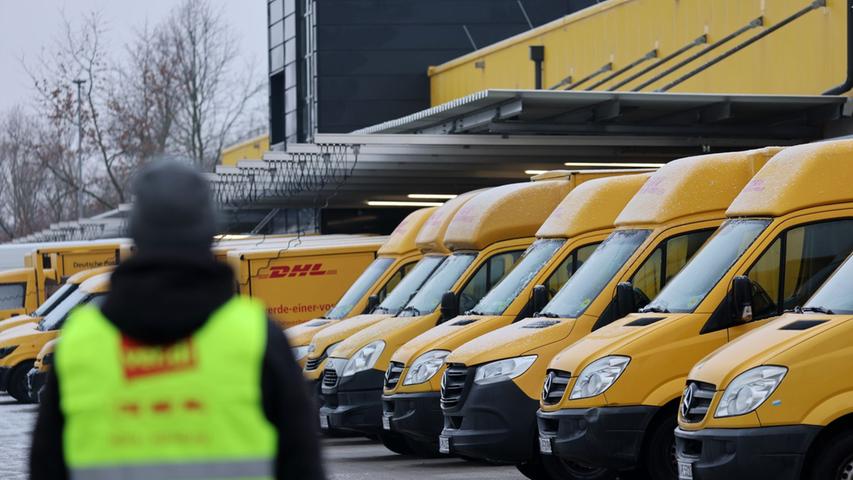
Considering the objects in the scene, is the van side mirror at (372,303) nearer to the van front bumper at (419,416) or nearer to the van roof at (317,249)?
the van roof at (317,249)

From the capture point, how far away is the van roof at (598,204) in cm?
1491

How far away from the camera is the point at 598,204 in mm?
14945

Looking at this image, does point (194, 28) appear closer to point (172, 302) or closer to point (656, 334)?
point (656, 334)

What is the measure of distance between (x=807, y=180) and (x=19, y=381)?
831 inches

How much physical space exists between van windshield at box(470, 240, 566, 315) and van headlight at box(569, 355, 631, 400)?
3.23m

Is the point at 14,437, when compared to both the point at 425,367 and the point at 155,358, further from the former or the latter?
the point at 155,358

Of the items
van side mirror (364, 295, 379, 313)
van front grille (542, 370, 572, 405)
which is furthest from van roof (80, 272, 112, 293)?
van front grille (542, 370, 572, 405)

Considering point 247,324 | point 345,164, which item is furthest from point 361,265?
point 247,324

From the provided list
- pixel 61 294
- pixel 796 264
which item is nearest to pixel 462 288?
pixel 796 264

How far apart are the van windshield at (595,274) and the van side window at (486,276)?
2.99 metres

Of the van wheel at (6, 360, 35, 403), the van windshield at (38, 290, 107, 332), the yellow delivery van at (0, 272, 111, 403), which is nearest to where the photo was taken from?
the van windshield at (38, 290, 107, 332)

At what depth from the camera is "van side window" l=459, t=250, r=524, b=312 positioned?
55.8 feet

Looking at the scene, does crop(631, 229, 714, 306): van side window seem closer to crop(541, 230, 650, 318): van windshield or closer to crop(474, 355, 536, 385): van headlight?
crop(541, 230, 650, 318): van windshield

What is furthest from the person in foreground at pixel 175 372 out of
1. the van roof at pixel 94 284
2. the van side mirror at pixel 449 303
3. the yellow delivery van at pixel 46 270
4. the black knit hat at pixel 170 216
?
the yellow delivery van at pixel 46 270
